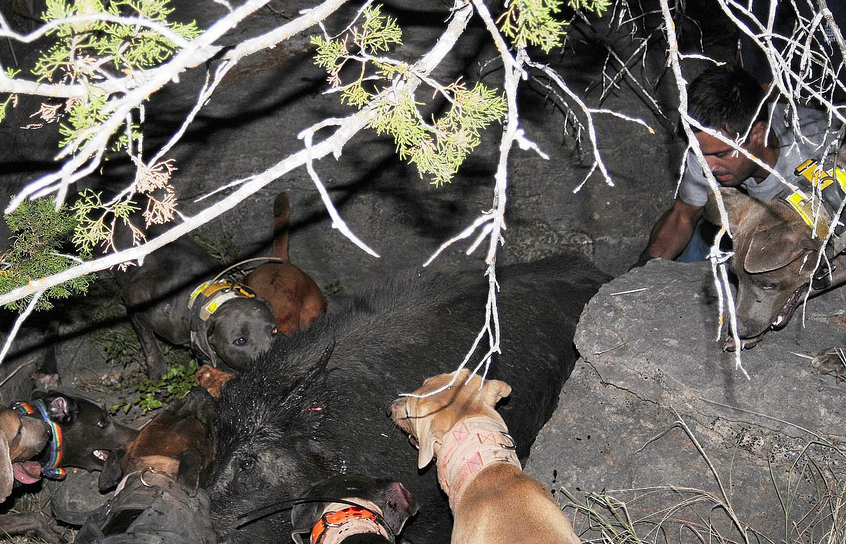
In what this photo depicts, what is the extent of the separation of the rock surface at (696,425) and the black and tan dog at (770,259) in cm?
26

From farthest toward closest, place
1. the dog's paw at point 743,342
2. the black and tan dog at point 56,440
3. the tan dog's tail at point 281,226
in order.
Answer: the tan dog's tail at point 281,226 → the black and tan dog at point 56,440 → the dog's paw at point 743,342

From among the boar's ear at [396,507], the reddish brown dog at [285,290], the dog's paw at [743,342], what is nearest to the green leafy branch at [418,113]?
the boar's ear at [396,507]

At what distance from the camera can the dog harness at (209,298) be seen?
512 centimetres

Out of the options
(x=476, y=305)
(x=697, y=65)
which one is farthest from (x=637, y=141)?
(x=476, y=305)

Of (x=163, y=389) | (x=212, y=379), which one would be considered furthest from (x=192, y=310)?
(x=212, y=379)

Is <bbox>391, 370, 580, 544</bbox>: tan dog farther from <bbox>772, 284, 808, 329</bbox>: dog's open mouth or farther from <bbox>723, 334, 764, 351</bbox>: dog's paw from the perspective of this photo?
<bbox>772, 284, 808, 329</bbox>: dog's open mouth

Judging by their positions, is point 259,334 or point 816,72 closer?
point 259,334

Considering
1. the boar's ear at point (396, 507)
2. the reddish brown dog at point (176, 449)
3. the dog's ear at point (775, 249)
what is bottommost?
the boar's ear at point (396, 507)

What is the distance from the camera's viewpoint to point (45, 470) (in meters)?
4.41

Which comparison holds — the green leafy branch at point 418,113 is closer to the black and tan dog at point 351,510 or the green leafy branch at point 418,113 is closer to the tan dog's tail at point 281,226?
the black and tan dog at point 351,510

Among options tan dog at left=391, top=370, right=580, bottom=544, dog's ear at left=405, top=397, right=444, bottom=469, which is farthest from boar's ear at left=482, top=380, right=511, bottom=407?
dog's ear at left=405, top=397, right=444, bottom=469

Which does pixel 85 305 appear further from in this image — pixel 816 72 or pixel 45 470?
pixel 816 72

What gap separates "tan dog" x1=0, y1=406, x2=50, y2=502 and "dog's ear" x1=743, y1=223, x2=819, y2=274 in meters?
3.68

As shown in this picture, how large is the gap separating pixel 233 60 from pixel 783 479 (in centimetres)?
318
